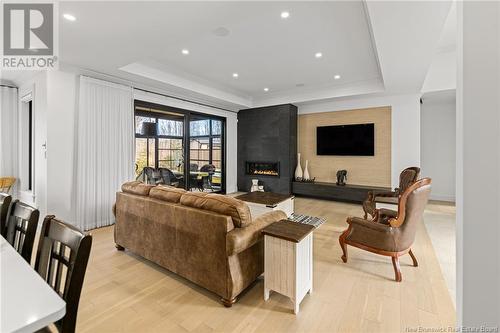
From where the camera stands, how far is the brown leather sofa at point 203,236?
1941 mm

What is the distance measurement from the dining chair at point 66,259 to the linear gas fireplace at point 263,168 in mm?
5845

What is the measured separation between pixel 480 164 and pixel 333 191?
525cm

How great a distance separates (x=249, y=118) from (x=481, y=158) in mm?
6562

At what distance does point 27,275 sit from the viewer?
928mm

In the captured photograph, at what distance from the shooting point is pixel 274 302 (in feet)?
6.64

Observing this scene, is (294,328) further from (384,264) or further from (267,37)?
(267,37)

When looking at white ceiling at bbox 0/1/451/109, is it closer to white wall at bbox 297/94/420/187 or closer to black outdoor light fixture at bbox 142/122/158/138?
white wall at bbox 297/94/420/187

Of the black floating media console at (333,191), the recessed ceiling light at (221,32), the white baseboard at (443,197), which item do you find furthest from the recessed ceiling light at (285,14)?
the white baseboard at (443,197)

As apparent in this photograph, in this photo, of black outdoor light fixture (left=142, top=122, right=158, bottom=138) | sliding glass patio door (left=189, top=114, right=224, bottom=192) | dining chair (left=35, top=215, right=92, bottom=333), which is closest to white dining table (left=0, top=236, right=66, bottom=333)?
dining chair (left=35, top=215, right=92, bottom=333)

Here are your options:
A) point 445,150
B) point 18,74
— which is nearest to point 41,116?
point 18,74

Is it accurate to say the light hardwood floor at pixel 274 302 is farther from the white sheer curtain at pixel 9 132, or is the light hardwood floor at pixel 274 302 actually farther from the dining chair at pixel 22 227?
the white sheer curtain at pixel 9 132

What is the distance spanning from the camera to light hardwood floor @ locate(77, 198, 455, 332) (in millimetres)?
1763

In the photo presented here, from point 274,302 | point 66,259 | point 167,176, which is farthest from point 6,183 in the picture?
point 274,302

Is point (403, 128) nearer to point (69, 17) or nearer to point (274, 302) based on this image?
point (274, 302)
